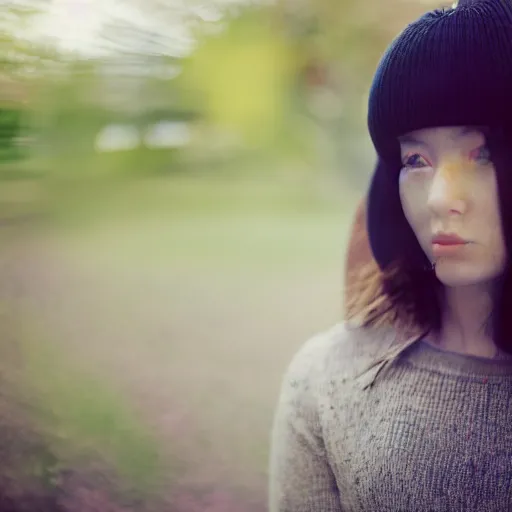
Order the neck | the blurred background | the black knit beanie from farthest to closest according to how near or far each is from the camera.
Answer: the blurred background < the neck < the black knit beanie

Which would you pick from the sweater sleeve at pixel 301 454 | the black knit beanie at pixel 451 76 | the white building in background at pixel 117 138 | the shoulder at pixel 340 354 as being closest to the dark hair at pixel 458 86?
the black knit beanie at pixel 451 76

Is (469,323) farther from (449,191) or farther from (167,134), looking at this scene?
(167,134)

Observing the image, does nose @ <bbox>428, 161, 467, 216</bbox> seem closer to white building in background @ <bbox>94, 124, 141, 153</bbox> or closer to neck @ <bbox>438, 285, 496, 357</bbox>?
neck @ <bbox>438, 285, 496, 357</bbox>

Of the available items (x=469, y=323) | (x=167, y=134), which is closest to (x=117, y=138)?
(x=167, y=134)

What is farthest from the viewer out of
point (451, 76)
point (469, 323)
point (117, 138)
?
point (117, 138)

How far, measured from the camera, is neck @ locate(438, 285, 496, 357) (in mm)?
693

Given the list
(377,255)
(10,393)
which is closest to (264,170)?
(377,255)

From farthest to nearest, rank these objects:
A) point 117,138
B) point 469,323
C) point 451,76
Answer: point 117,138, point 469,323, point 451,76

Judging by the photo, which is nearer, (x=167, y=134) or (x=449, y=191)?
(x=449, y=191)

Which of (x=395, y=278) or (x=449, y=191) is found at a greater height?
(x=449, y=191)

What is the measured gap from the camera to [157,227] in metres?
0.87

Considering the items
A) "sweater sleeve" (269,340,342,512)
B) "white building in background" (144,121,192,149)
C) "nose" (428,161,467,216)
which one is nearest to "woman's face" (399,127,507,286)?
"nose" (428,161,467,216)

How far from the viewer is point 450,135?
62 cm

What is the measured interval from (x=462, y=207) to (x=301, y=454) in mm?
371
